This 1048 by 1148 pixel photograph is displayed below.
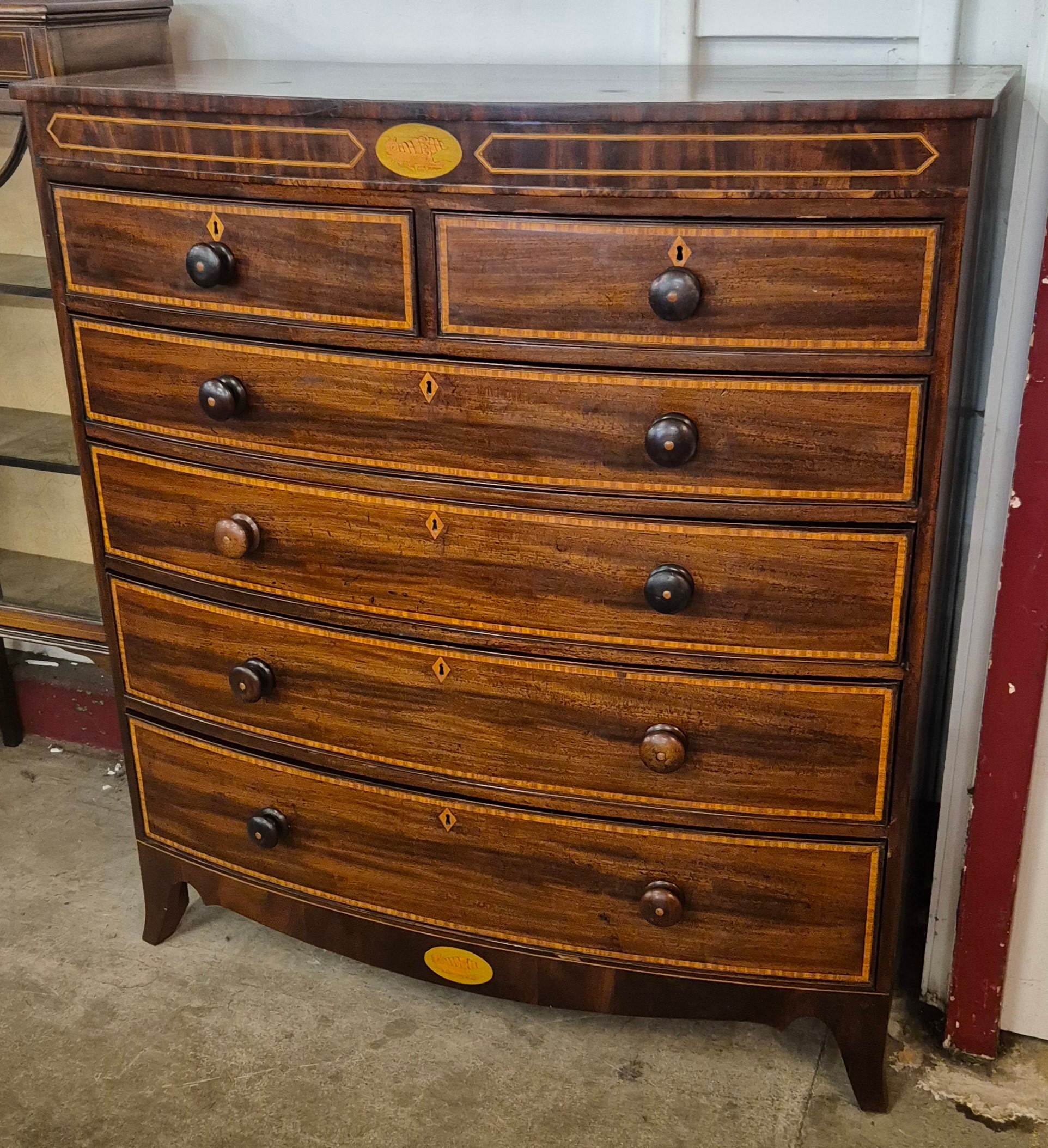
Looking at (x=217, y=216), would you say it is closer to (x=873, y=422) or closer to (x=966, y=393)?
(x=873, y=422)

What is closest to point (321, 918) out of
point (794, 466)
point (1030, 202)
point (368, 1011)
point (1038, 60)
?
point (368, 1011)

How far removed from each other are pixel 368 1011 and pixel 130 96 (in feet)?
4.58

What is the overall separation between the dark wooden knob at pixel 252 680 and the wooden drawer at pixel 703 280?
2.03 feet

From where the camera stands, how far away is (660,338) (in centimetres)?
145

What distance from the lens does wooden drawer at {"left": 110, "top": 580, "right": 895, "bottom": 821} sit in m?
1.60

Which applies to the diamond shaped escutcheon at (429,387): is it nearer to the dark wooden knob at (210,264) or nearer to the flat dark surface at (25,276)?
the dark wooden knob at (210,264)

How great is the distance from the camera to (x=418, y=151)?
1.45 metres

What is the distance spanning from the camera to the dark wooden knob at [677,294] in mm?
1401

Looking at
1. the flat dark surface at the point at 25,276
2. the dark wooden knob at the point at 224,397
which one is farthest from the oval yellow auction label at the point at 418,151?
the flat dark surface at the point at 25,276

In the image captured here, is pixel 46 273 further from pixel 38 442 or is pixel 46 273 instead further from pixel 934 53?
pixel 934 53

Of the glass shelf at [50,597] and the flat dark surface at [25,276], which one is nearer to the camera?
the flat dark surface at [25,276]

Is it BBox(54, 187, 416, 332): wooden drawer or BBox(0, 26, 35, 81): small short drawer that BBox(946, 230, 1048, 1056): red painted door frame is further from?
BBox(0, 26, 35, 81): small short drawer

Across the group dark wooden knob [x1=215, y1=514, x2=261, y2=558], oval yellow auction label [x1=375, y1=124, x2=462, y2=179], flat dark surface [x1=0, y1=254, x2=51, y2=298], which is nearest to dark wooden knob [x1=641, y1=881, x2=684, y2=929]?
dark wooden knob [x1=215, y1=514, x2=261, y2=558]

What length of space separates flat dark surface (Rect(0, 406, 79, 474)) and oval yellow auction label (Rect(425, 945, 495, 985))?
115cm
